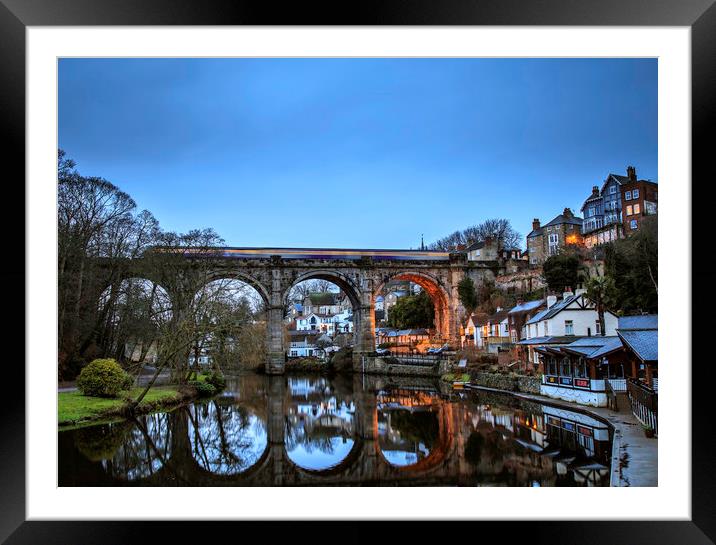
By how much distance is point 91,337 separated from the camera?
18312 millimetres

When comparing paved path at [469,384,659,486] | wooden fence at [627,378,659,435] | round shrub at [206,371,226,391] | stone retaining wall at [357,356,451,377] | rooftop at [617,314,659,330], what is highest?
rooftop at [617,314,659,330]

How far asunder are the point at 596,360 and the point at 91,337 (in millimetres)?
14532

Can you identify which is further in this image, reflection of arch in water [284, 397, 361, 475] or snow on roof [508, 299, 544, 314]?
snow on roof [508, 299, 544, 314]

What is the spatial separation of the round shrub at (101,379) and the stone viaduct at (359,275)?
1682 centimetres

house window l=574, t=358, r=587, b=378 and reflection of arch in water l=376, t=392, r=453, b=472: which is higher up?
house window l=574, t=358, r=587, b=378

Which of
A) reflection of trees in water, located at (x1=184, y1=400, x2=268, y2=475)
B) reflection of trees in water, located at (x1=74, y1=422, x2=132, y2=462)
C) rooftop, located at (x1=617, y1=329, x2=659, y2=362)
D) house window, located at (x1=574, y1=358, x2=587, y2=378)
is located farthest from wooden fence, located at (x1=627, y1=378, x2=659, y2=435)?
reflection of trees in water, located at (x1=74, y1=422, x2=132, y2=462)

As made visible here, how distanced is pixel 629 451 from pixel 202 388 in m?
15.0

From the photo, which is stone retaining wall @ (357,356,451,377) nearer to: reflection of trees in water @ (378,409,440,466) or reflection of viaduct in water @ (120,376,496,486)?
reflection of trees in water @ (378,409,440,466)

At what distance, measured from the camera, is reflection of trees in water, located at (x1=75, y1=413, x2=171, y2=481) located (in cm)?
934

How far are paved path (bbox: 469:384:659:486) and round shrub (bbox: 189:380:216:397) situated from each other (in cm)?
Answer: 1264

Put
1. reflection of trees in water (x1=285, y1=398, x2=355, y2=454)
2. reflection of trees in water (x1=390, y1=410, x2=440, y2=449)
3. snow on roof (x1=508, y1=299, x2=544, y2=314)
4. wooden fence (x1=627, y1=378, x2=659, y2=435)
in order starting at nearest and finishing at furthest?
wooden fence (x1=627, y1=378, x2=659, y2=435)
reflection of trees in water (x1=285, y1=398, x2=355, y2=454)
reflection of trees in water (x1=390, y1=410, x2=440, y2=449)
snow on roof (x1=508, y1=299, x2=544, y2=314)

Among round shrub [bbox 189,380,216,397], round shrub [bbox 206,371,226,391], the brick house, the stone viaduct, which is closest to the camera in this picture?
round shrub [bbox 189,380,216,397]

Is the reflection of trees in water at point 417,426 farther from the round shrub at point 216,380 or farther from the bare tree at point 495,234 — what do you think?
the bare tree at point 495,234
